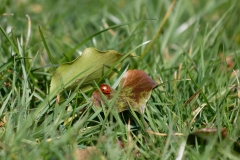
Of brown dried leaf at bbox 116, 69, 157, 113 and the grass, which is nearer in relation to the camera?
the grass

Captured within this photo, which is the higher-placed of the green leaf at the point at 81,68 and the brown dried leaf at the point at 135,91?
the green leaf at the point at 81,68

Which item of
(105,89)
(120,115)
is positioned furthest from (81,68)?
(120,115)

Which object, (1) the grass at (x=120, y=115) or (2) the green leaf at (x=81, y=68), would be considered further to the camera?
(2) the green leaf at (x=81, y=68)

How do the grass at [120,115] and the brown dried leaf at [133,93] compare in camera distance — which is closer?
the grass at [120,115]

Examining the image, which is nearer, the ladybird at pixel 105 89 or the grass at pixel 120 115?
the grass at pixel 120 115

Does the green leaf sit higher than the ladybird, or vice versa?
the green leaf

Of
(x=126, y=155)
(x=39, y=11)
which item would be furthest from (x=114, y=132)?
(x=39, y=11)

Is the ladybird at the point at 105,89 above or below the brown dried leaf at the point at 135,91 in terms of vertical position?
above

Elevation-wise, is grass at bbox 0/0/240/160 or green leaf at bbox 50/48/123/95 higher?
green leaf at bbox 50/48/123/95

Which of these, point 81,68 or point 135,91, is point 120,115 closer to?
point 135,91

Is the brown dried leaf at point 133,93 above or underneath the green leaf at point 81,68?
underneath

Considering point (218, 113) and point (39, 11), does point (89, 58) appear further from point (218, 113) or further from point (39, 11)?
point (39, 11)
